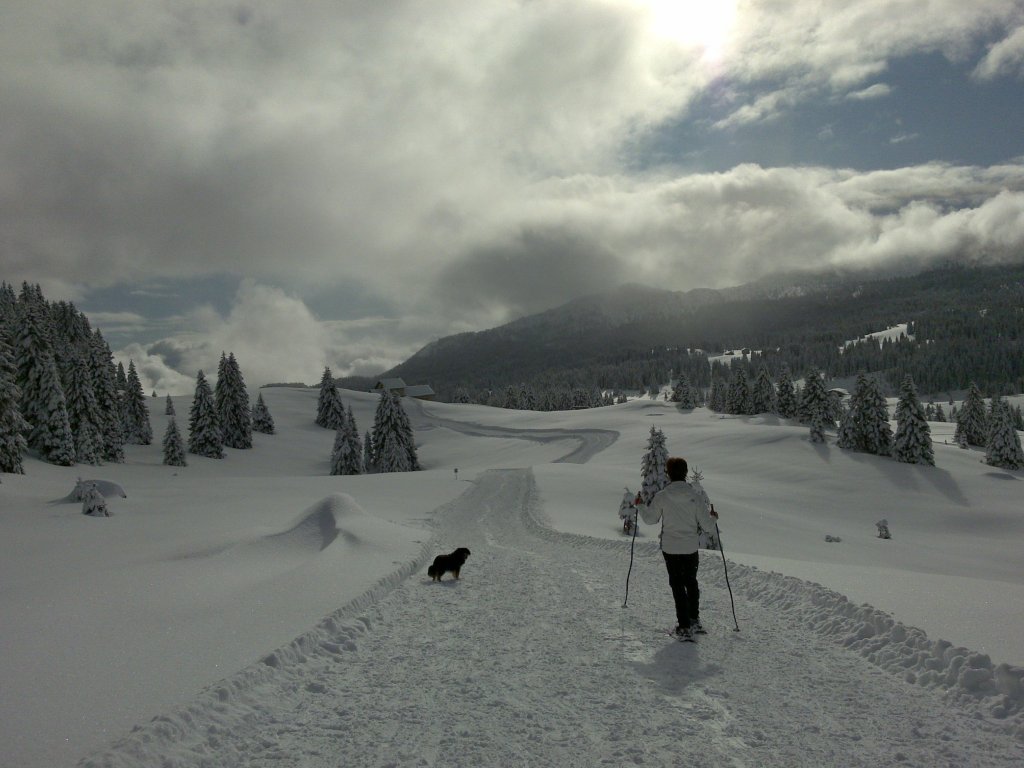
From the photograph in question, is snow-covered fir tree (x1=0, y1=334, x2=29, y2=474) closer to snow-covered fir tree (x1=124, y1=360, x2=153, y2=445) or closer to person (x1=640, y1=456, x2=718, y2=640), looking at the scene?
snow-covered fir tree (x1=124, y1=360, x2=153, y2=445)

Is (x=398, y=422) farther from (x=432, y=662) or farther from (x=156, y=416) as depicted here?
(x=432, y=662)

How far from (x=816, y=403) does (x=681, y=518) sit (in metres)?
72.3

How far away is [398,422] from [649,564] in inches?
2432

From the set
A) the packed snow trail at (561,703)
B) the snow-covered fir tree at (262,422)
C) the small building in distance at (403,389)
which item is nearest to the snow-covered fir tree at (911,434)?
the packed snow trail at (561,703)

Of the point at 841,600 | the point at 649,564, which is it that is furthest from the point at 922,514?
the point at 841,600

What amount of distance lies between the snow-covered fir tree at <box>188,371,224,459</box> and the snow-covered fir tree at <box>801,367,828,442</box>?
7285 cm

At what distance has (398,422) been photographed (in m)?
73.4

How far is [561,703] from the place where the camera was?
20.2 ft

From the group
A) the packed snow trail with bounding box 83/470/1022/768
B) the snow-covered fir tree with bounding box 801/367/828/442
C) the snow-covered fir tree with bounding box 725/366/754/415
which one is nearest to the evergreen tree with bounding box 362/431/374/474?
the snow-covered fir tree with bounding box 801/367/828/442

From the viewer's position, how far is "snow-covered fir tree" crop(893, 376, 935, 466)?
57594 mm

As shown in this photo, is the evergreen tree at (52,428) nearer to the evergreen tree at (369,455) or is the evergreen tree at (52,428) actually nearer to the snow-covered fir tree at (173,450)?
the snow-covered fir tree at (173,450)

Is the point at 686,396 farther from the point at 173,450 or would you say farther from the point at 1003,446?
the point at 173,450

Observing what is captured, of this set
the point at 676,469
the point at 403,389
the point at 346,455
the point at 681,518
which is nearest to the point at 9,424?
the point at 346,455

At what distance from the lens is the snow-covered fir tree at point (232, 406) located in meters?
79.6
